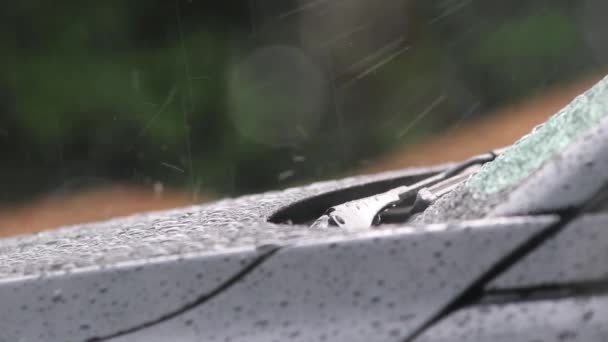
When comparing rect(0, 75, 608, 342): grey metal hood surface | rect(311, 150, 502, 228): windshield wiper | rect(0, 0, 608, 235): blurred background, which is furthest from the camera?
rect(0, 0, 608, 235): blurred background

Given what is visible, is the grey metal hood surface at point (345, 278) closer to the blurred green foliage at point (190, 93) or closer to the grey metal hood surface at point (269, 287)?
the grey metal hood surface at point (269, 287)

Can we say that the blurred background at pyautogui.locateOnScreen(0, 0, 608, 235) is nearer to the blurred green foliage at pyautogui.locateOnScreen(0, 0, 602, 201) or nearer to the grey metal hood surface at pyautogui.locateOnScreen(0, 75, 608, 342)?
the blurred green foliage at pyautogui.locateOnScreen(0, 0, 602, 201)

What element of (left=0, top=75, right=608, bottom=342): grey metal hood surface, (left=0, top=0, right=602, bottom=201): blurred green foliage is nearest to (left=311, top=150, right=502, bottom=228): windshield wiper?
(left=0, top=75, right=608, bottom=342): grey metal hood surface

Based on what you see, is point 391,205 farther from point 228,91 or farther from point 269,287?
point 228,91

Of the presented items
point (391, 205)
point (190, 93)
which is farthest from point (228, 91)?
point (391, 205)

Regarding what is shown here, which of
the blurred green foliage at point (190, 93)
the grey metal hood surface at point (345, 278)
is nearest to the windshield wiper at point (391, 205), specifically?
the grey metal hood surface at point (345, 278)

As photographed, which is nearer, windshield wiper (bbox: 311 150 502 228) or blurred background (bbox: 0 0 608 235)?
windshield wiper (bbox: 311 150 502 228)
